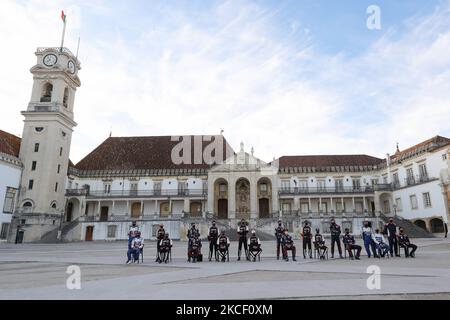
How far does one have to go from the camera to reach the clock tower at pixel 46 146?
123 ft

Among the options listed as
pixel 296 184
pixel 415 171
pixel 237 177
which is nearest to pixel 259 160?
pixel 237 177

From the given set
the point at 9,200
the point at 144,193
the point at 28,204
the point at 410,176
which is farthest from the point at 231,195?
the point at 9,200

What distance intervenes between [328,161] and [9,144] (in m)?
44.6

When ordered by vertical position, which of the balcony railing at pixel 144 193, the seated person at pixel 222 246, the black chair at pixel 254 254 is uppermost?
the balcony railing at pixel 144 193

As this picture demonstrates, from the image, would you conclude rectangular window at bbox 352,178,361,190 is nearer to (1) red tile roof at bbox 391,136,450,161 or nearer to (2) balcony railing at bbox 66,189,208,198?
(1) red tile roof at bbox 391,136,450,161

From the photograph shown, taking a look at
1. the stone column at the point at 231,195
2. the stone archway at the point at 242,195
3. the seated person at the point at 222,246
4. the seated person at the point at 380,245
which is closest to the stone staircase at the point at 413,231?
Answer: the stone archway at the point at 242,195

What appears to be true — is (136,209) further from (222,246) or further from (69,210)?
Result: (222,246)

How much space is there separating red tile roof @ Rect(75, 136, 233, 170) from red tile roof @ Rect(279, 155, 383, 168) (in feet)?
32.4

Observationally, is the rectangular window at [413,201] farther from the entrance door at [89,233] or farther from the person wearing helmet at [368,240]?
the entrance door at [89,233]

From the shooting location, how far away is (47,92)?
43.1m

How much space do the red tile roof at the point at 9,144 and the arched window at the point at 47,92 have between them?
6147 millimetres

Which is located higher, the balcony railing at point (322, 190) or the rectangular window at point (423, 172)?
the rectangular window at point (423, 172)

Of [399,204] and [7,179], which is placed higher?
[7,179]
